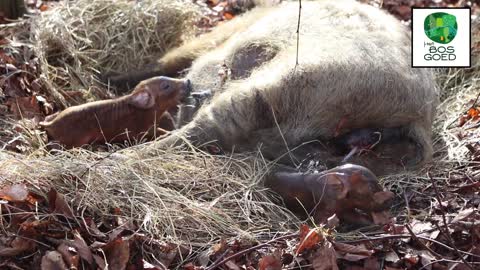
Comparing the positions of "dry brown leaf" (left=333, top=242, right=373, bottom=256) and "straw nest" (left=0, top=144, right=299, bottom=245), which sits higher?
"straw nest" (left=0, top=144, right=299, bottom=245)

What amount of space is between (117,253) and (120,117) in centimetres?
138

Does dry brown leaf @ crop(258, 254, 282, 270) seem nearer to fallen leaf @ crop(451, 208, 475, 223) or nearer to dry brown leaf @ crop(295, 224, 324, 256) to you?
dry brown leaf @ crop(295, 224, 324, 256)

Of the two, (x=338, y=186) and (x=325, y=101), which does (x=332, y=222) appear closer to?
(x=338, y=186)

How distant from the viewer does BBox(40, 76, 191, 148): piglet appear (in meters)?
4.38

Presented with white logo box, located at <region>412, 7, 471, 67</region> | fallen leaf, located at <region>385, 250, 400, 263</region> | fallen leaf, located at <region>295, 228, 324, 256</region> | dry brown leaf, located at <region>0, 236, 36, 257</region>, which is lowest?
fallen leaf, located at <region>385, 250, 400, 263</region>

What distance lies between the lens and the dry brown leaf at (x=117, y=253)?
127 inches

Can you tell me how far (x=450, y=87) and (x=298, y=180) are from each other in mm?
1971

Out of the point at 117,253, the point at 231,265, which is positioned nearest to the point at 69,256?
the point at 117,253

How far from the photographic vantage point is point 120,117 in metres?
4.51

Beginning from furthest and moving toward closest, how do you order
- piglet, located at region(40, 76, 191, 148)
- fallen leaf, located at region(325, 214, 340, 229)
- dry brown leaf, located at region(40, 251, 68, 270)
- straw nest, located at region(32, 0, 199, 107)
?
straw nest, located at region(32, 0, 199, 107) < piglet, located at region(40, 76, 191, 148) < fallen leaf, located at region(325, 214, 340, 229) < dry brown leaf, located at region(40, 251, 68, 270)

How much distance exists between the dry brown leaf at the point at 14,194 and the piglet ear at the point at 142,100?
4.04ft

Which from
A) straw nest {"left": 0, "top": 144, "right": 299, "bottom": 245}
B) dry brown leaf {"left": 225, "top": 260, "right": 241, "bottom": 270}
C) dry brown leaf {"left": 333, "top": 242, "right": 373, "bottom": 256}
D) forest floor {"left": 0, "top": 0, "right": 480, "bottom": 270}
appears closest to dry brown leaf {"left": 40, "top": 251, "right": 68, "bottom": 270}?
forest floor {"left": 0, "top": 0, "right": 480, "bottom": 270}

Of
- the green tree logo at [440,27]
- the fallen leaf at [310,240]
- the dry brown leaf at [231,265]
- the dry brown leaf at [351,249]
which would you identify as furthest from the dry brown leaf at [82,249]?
the green tree logo at [440,27]

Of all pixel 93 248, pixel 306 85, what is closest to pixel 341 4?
pixel 306 85
